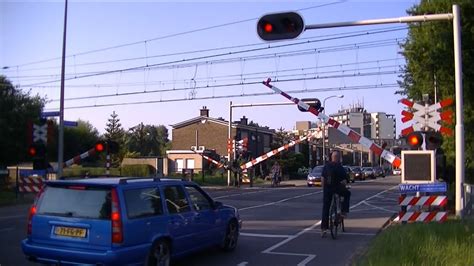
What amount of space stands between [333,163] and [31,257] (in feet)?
23.7

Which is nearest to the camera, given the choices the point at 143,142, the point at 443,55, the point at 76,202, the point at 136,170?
the point at 76,202

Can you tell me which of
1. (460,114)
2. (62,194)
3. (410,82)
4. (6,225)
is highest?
(410,82)

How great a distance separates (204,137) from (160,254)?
210ft

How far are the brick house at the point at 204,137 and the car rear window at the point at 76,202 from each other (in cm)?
5787

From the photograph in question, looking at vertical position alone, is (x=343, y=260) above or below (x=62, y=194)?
below

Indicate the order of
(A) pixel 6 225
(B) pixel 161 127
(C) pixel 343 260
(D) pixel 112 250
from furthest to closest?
(B) pixel 161 127
(A) pixel 6 225
(C) pixel 343 260
(D) pixel 112 250

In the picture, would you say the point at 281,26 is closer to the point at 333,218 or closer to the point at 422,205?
the point at 333,218

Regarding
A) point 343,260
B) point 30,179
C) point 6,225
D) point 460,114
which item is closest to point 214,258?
point 343,260

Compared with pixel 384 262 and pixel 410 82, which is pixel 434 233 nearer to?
pixel 384 262

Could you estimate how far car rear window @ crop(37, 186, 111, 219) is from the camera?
26.5ft

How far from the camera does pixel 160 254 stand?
28.5ft

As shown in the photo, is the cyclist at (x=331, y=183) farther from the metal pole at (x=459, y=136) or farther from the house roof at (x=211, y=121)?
the house roof at (x=211, y=121)

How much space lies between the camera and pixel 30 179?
918 inches

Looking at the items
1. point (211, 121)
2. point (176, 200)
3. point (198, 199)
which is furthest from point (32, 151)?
point (211, 121)
